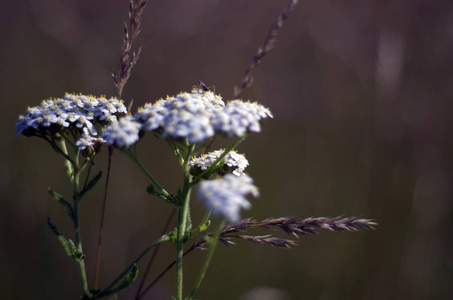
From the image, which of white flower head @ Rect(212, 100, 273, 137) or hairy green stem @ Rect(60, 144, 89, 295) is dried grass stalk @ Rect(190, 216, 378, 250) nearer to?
white flower head @ Rect(212, 100, 273, 137)

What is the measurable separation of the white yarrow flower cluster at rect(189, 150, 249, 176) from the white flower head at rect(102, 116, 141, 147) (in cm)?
43

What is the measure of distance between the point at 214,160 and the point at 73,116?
94cm

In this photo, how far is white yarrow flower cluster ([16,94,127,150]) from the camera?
2457 mm

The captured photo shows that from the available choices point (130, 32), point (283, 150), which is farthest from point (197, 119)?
point (283, 150)

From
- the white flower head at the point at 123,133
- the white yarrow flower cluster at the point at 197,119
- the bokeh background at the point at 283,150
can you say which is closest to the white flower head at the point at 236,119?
the white yarrow flower cluster at the point at 197,119

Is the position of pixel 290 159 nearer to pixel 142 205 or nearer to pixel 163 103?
pixel 142 205

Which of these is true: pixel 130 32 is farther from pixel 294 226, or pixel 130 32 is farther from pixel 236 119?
pixel 294 226

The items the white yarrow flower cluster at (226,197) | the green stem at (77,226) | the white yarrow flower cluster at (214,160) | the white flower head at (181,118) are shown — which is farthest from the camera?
the white yarrow flower cluster at (214,160)

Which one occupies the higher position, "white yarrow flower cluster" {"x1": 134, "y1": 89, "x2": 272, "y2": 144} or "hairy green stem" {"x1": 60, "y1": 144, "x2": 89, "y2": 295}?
"white yarrow flower cluster" {"x1": 134, "y1": 89, "x2": 272, "y2": 144}

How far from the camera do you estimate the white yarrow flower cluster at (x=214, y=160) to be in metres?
2.39

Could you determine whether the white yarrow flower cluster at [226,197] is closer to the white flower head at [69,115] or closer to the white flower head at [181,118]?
the white flower head at [181,118]

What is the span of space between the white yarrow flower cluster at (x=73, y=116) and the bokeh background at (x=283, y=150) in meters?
1.36

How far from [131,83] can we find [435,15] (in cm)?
345

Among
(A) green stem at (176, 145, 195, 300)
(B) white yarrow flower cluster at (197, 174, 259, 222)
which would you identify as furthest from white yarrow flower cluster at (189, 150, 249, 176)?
(B) white yarrow flower cluster at (197, 174, 259, 222)
